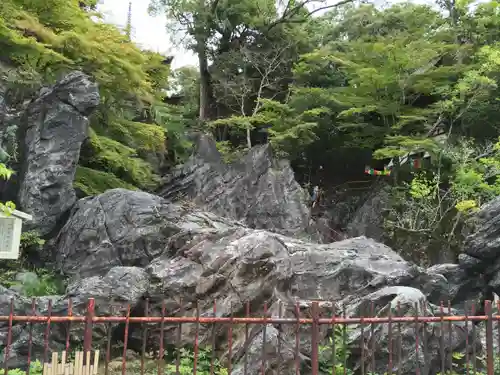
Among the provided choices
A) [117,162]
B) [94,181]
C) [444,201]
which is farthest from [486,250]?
[94,181]

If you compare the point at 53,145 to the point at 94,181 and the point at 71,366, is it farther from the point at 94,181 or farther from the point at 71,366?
the point at 71,366

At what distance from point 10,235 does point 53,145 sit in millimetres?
3466

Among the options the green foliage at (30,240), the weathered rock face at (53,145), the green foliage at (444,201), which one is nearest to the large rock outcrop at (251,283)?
the green foliage at (30,240)

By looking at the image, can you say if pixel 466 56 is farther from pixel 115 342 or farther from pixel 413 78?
pixel 115 342

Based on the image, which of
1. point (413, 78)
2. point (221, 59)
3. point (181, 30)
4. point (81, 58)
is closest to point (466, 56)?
point (413, 78)

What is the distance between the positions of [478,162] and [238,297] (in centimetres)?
1044

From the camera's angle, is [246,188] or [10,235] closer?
[10,235]

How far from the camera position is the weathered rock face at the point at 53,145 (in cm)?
1098

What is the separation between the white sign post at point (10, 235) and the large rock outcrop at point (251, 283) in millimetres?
A: 1412

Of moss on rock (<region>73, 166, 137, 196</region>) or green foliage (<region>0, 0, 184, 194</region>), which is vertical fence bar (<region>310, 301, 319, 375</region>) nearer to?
green foliage (<region>0, 0, 184, 194</region>)

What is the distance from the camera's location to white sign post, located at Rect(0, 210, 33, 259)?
828cm

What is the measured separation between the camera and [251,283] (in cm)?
699

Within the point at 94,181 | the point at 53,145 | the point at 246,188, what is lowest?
the point at 94,181

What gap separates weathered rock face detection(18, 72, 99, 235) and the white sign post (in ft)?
8.32
